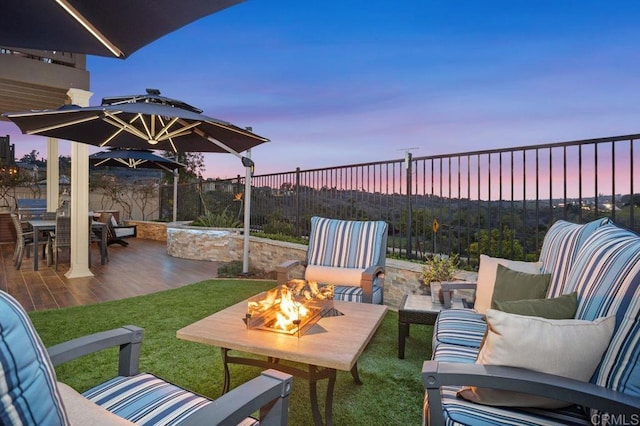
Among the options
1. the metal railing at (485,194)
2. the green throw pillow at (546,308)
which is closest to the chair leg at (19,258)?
the metal railing at (485,194)

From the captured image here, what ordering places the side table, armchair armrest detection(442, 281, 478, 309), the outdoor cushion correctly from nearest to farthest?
the outdoor cushion, the side table, armchair armrest detection(442, 281, 478, 309)

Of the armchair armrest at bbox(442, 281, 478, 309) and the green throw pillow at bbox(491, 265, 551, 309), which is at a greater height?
the green throw pillow at bbox(491, 265, 551, 309)

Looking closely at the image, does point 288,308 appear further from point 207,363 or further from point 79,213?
point 79,213

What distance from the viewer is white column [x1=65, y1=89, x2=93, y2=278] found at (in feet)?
19.2

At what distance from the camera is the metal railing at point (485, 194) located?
335 centimetres

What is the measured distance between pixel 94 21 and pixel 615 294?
9.31ft

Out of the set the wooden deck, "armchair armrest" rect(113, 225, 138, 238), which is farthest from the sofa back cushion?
"armchair armrest" rect(113, 225, 138, 238)

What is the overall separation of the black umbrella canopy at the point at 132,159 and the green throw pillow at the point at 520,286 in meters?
7.96

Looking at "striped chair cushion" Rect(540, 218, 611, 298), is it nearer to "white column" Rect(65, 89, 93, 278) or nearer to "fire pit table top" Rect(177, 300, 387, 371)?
"fire pit table top" Rect(177, 300, 387, 371)

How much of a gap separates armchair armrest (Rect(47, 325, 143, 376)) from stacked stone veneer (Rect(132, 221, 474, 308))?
10.8ft

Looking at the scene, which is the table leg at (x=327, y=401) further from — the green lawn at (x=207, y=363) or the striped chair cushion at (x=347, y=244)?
the striped chair cushion at (x=347, y=244)

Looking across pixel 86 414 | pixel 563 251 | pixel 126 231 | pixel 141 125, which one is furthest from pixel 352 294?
pixel 126 231

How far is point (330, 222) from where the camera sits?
14.0ft

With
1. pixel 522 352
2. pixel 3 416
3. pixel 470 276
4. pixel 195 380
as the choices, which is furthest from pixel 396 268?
pixel 3 416
